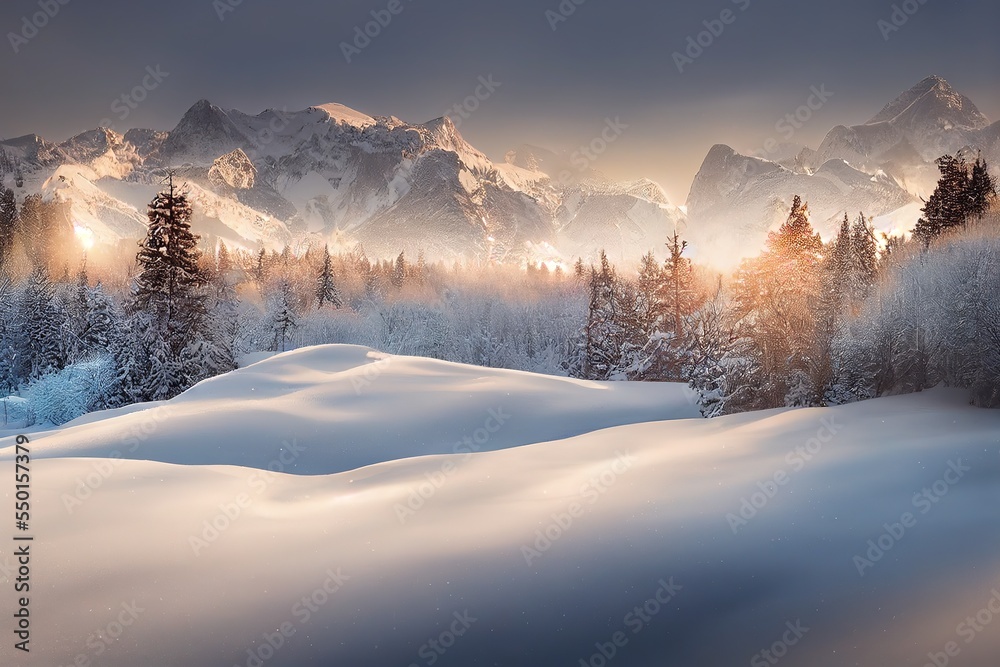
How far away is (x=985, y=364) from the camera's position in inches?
355

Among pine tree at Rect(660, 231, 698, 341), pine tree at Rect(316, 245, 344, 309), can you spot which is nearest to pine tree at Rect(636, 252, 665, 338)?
pine tree at Rect(660, 231, 698, 341)

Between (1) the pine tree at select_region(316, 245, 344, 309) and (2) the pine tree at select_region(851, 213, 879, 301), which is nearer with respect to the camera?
(2) the pine tree at select_region(851, 213, 879, 301)

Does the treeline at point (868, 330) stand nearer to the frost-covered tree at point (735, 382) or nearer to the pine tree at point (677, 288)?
the frost-covered tree at point (735, 382)

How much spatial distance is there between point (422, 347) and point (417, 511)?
179 ft


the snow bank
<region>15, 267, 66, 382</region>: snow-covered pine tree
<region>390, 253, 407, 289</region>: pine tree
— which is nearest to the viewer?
the snow bank

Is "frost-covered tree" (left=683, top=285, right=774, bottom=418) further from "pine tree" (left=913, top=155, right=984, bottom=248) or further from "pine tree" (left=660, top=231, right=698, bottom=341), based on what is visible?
"pine tree" (left=913, top=155, right=984, bottom=248)

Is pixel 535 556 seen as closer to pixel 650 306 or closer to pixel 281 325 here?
pixel 650 306

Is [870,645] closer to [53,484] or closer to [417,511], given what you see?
[417,511]

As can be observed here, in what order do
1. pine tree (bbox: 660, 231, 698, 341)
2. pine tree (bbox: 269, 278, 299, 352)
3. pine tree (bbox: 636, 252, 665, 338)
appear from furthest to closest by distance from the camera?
pine tree (bbox: 269, 278, 299, 352) < pine tree (bbox: 636, 252, 665, 338) < pine tree (bbox: 660, 231, 698, 341)

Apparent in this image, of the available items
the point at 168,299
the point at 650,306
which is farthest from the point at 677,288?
the point at 168,299

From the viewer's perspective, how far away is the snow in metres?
3.70

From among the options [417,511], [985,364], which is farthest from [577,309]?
[417,511]

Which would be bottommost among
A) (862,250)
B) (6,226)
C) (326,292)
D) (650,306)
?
(650,306)

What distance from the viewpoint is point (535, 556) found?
4.43 m
